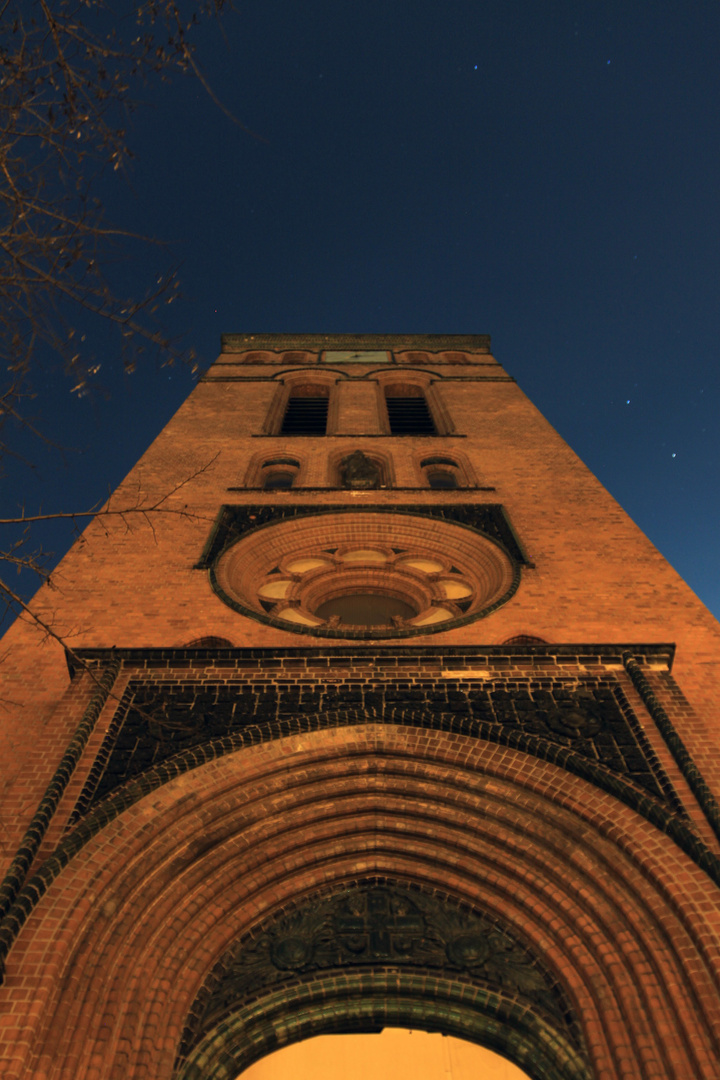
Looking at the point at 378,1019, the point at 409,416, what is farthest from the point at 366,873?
the point at 409,416

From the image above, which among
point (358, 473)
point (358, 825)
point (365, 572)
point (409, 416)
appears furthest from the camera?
point (409, 416)

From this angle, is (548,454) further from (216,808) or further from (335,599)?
(216,808)

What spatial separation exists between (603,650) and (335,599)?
391 centimetres

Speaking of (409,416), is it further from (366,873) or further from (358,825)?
(366,873)

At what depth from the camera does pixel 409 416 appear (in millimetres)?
17031

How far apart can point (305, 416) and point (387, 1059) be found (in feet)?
44.2

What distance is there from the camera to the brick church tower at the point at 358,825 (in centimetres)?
469

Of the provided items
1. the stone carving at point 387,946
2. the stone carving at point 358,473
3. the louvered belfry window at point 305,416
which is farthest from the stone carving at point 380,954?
the louvered belfry window at point 305,416

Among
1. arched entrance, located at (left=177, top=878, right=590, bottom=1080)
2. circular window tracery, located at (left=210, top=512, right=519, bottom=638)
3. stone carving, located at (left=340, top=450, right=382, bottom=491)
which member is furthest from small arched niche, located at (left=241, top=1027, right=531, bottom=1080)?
stone carving, located at (left=340, top=450, right=382, bottom=491)

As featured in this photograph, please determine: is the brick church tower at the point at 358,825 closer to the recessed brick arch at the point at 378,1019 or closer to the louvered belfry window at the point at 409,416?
the recessed brick arch at the point at 378,1019

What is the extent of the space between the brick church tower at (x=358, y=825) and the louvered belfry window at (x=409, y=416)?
23.8 feet

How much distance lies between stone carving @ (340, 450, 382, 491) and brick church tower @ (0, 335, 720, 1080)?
3448 millimetres

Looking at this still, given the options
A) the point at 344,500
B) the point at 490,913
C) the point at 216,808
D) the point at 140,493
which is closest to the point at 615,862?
the point at 490,913

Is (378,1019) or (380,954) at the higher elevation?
(380,954)
